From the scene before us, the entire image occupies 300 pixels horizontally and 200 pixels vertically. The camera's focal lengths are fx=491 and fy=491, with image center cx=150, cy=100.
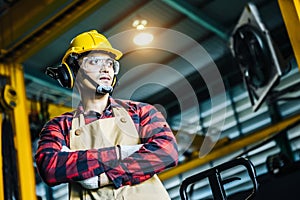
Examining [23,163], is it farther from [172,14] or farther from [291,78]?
[291,78]

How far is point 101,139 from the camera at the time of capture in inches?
43.2

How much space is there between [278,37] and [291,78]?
2.32 feet

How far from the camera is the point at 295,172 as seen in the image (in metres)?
3.96

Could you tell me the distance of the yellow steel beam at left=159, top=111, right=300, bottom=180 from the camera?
645 centimetres

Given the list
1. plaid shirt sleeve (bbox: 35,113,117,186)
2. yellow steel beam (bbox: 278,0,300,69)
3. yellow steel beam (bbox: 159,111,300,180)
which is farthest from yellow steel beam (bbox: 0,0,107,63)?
yellow steel beam (bbox: 159,111,300,180)

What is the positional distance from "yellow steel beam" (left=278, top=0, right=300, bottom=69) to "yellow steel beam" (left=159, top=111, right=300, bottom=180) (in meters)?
3.12

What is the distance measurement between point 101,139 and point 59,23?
2.95 m

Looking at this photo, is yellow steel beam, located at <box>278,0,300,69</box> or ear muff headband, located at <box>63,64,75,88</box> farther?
yellow steel beam, located at <box>278,0,300,69</box>

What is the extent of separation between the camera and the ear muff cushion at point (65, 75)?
3.66ft

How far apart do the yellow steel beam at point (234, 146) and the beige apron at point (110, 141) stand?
5510 millimetres

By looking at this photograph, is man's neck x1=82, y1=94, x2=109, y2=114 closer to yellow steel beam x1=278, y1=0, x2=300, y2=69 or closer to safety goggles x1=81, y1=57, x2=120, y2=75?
safety goggles x1=81, y1=57, x2=120, y2=75

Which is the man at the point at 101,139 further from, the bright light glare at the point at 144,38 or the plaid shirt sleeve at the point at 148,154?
the bright light glare at the point at 144,38

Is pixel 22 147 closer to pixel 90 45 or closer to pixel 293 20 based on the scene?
pixel 293 20

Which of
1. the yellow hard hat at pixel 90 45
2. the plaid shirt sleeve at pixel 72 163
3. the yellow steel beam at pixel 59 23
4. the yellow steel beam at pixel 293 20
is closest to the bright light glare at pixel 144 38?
the yellow steel beam at pixel 59 23
